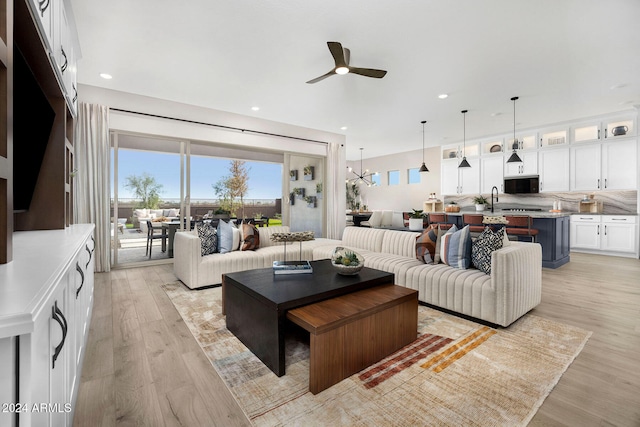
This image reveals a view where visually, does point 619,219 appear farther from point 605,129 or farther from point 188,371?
point 188,371

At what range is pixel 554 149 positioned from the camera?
265 inches

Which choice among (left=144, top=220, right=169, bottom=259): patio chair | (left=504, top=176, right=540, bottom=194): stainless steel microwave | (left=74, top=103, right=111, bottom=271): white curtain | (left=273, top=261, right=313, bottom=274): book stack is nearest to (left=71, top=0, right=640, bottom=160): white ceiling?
(left=74, top=103, right=111, bottom=271): white curtain

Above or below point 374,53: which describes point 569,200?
below

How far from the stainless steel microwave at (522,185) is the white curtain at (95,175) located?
8.46 meters

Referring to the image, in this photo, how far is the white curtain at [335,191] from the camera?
7227 mm

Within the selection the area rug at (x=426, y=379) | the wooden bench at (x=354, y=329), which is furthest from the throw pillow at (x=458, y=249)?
the wooden bench at (x=354, y=329)

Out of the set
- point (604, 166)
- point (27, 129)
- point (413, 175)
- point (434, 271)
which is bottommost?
point (434, 271)

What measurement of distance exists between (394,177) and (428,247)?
25.6 ft

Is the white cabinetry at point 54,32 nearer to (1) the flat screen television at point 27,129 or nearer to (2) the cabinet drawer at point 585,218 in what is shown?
(1) the flat screen television at point 27,129

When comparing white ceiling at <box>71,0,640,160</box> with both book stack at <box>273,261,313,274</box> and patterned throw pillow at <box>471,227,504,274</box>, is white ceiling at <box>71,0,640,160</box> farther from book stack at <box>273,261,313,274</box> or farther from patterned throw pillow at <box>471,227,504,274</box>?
book stack at <box>273,261,313,274</box>

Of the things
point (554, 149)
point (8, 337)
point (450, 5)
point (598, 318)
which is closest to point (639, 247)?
point (554, 149)

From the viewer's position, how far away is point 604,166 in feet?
20.0

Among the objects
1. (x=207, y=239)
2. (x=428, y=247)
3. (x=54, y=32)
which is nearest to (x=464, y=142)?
(x=428, y=247)

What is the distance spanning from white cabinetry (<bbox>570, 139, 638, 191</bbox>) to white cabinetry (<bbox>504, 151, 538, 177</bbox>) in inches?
27.2
